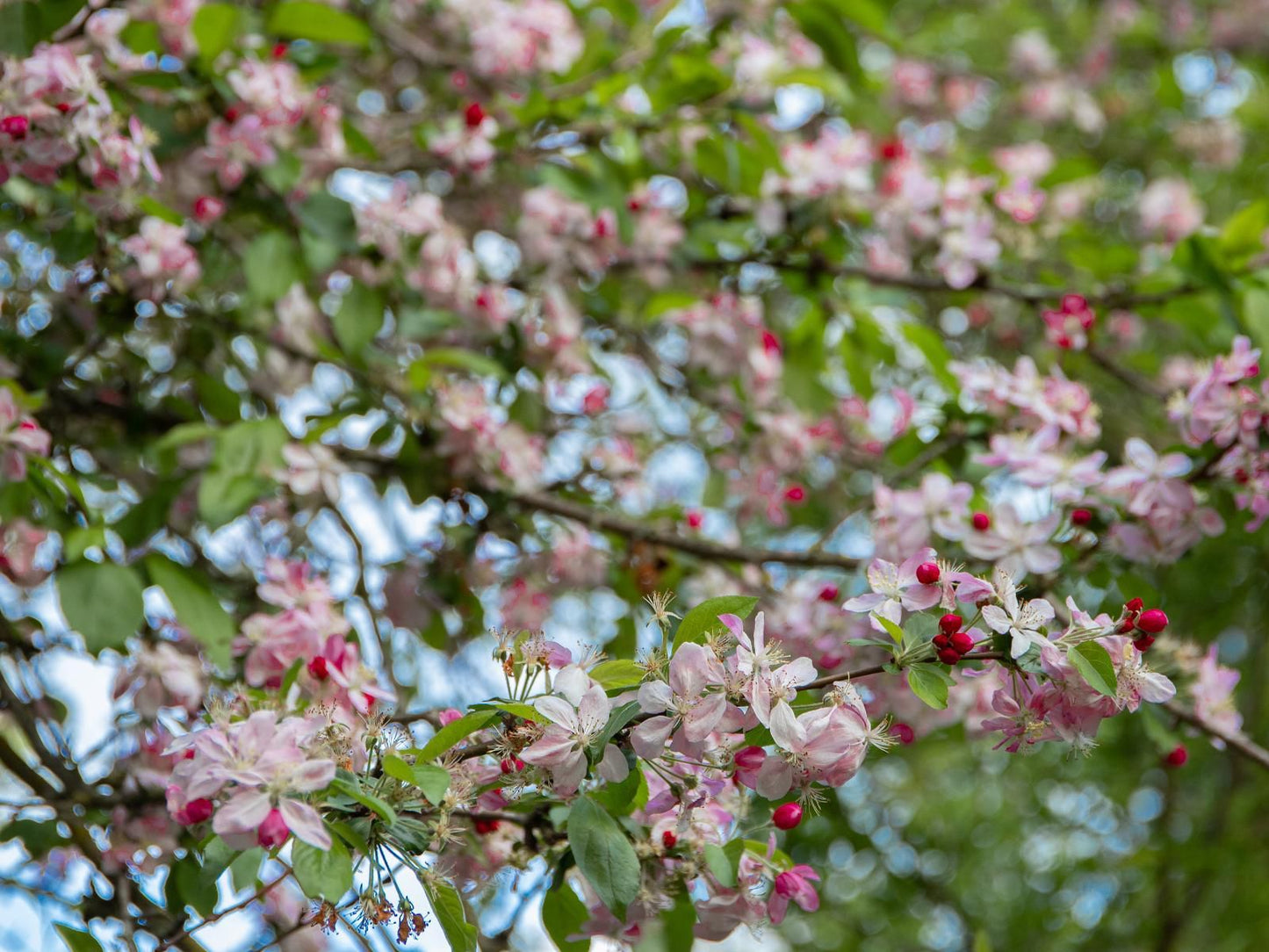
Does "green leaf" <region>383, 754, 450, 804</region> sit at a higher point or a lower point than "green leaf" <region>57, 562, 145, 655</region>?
lower

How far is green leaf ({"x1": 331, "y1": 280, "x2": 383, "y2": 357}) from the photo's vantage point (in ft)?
6.52

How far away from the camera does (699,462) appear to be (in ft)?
10.1

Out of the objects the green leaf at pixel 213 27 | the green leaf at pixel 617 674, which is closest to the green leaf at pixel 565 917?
the green leaf at pixel 617 674

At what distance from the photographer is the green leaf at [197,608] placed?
1.63m

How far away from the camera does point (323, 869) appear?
1.00 metres

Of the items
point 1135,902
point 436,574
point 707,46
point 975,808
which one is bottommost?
point 1135,902

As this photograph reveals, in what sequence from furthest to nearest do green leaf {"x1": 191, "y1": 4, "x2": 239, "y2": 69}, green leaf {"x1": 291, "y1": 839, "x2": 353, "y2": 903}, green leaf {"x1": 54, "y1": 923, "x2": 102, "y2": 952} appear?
green leaf {"x1": 191, "y1": 4, "x2": 239, "y2": 69} → green leaf {"x1": 54, "y1": 923, "x2": 102, "y2": 952} → green leaf {"x1": 291, "y1": 839, "x2": 353, "y2": 903}

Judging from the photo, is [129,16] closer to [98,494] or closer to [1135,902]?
[98,494]

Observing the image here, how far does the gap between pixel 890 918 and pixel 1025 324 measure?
5.88 ft

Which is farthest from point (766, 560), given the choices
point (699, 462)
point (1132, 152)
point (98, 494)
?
point (1132, 152)

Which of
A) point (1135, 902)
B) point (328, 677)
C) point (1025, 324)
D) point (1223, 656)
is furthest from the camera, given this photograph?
point (1223, 656)

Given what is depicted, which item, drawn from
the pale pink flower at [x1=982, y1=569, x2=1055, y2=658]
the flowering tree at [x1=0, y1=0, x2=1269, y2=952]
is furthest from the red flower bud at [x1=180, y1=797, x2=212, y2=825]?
the pale pink flower at [x1=982, y1=569, x2=1055, y2=658]

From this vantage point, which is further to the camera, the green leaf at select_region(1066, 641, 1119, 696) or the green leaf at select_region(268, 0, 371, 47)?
the green leaf at select_region(268, 0, 371, 47)

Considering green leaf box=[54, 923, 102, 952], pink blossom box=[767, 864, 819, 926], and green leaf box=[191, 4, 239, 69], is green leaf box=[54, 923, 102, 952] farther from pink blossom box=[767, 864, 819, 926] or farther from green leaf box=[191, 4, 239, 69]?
green leaf box=[191, 4, 239, 69]
